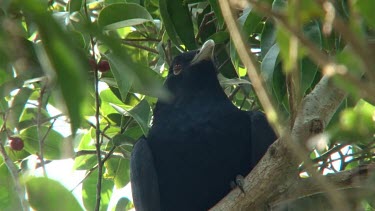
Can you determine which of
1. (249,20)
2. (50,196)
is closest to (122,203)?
(249,20)

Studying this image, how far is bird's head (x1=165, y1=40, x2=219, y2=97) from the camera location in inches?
170

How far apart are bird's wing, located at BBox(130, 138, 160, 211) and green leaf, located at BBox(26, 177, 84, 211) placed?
8.64 ft

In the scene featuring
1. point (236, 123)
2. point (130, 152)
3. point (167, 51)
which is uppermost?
point (167, 51)

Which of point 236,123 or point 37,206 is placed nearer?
point 37,206

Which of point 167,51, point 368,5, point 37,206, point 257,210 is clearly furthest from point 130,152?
point 368,5

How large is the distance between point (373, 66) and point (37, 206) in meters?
0.72

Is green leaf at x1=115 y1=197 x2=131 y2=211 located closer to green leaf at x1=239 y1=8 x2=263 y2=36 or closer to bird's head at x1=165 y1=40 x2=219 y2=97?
bird's head at x1=165 y1=40 x2=219 y2=97

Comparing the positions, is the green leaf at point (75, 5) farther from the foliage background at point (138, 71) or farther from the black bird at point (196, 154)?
the black bird at point (196, 154)

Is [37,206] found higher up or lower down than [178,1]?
lower down

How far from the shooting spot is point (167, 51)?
169 inches

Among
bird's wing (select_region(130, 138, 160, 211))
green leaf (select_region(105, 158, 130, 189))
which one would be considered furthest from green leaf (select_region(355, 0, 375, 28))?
green leaf (select_region(105, 158, 130, 189))

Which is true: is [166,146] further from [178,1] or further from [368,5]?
[368,5]

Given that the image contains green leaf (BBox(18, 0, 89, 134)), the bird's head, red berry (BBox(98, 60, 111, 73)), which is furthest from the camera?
the bird's head

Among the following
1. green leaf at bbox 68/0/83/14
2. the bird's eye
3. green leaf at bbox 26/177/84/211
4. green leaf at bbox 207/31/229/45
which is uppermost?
green leaf at bbox 207/31/229/45
